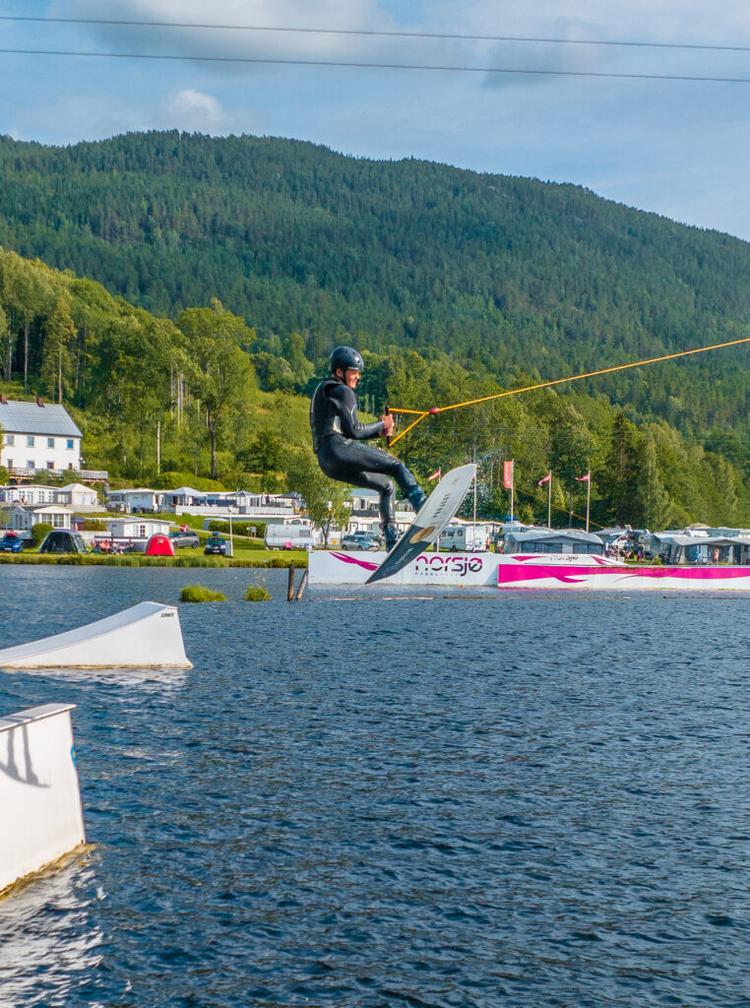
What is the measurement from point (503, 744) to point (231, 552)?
106 metres

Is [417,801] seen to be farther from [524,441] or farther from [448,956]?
[524,441]

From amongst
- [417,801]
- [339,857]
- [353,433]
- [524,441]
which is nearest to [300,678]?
[417,801]

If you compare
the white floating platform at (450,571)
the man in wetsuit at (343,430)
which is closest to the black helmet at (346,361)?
the man in wetsuit at (343,430)

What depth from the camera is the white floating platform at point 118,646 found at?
2061 inches

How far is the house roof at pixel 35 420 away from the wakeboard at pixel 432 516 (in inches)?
7098

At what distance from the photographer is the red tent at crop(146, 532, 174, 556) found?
14012 centimetres

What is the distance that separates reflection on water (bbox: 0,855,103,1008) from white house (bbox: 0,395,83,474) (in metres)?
171

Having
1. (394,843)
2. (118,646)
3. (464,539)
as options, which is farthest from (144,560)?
(394,843)

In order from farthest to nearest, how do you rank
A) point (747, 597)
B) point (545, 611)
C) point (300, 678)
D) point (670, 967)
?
point (747, 597)
point (545, 611)
point (300, 678)
point (670, 967)

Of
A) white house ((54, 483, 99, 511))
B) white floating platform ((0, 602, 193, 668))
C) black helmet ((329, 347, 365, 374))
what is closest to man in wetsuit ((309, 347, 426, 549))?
black helmet ((329, 347, 365, 374))

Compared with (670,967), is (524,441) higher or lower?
higher

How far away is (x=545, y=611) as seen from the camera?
9644cm

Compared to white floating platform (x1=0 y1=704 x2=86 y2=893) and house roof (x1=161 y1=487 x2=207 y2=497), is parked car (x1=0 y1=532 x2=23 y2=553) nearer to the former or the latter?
house roof (x1=161 y1=487 x2=207 y2=497)

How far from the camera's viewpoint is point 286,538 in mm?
156750
